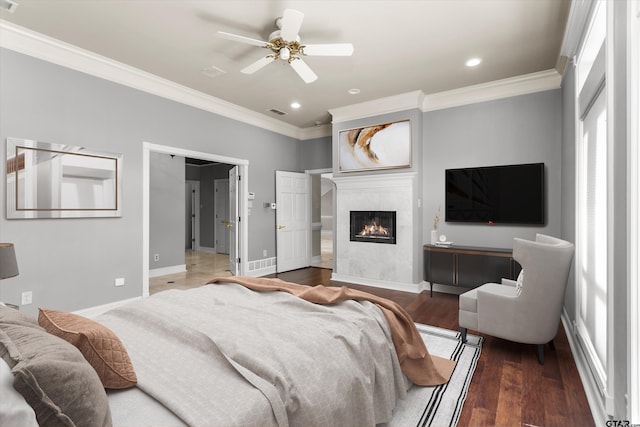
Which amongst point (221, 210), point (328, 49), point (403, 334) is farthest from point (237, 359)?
point (221, 210)

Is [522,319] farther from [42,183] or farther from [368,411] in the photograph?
[42,183]

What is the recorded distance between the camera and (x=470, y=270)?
422cm

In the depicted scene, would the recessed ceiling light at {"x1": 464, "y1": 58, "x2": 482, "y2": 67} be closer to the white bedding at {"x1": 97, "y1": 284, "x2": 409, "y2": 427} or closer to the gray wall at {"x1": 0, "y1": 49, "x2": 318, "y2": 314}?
the white bedding at {"x1": 97, "y1": 284, "x2": 409, "y2": 427}

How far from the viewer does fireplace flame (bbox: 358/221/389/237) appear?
507 centimetres

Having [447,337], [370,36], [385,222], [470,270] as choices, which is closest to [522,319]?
[447,337]

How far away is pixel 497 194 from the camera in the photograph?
14.5ft

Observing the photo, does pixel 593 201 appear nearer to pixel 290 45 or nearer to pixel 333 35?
pixel 333 35

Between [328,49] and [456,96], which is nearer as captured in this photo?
[328,49]

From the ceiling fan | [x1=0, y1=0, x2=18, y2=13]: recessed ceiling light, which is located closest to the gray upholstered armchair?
the ceiling fan

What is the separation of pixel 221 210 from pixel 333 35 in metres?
6.73

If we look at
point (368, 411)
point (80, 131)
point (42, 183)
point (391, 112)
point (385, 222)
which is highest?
point (391, 112)

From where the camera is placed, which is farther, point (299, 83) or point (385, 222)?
point (385, 222)

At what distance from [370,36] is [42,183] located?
370cm

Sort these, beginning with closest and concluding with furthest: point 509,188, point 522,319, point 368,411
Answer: point 368,411
point 522,319
point 509,188
